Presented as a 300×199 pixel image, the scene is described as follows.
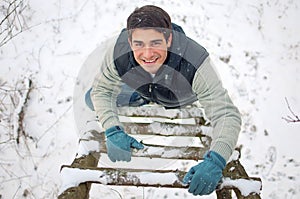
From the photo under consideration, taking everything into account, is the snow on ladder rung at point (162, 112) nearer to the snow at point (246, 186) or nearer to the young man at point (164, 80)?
the young man at point (164, 80)

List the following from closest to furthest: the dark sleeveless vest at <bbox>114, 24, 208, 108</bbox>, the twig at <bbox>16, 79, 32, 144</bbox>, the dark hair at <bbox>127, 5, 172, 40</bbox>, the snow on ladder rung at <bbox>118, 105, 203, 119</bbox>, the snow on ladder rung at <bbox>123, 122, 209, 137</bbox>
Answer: the dark hair at <bbox>127, 5, 172, 40</bbox>
the dark sleeveless vest at <bbox>114, 24, 208, 108</bbox>
the snow on ladder rung at <bbox>123, 122, 209, 137</bbox>
the snow on ladder rung at <bbox>118, 105, 203, 119</bbox>
the twig at <bbox>16, 79, 32, 144</bbox>

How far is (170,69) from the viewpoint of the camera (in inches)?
76.2

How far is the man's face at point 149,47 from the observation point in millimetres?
1773

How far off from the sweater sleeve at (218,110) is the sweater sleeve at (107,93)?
39 centimetres

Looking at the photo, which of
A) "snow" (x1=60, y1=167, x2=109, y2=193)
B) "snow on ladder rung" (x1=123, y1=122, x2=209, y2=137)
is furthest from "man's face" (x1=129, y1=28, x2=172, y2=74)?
"snow" (x1=60, y1=167, x2=109, y2=193)

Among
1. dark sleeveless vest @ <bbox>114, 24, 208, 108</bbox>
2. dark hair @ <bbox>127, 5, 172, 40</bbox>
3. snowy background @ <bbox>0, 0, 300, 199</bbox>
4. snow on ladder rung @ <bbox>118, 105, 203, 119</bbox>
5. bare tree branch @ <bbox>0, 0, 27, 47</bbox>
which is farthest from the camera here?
bare tree branch @ <bbox>0, 0, 27, 47</bbox>

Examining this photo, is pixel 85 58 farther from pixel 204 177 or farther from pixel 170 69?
pixel 204 177

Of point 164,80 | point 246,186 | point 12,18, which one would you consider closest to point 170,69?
point 164,80

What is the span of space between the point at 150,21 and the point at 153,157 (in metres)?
0.63

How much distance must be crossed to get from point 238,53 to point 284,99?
1.77 feet

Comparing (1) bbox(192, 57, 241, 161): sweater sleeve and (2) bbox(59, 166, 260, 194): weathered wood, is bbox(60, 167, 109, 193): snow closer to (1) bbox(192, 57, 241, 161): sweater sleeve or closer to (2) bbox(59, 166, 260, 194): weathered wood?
(2) bbox(59, 166, 260, 194): weathered wood

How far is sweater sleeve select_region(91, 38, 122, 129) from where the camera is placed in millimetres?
1926

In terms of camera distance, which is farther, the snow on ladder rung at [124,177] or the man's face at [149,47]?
the man's face at [149,47]

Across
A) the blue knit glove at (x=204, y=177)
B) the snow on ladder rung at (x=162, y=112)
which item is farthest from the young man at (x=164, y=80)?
the snow on ladder rung at (x=162, y=112)
